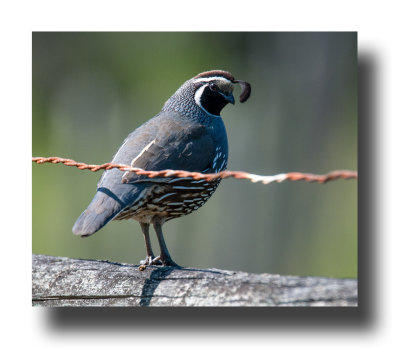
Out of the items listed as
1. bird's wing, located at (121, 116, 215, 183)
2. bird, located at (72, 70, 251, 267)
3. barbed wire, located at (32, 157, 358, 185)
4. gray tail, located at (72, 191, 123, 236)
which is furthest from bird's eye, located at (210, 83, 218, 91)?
gray tail, located at (72, 191, 123, 236)

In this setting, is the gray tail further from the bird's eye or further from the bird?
the bird's eye

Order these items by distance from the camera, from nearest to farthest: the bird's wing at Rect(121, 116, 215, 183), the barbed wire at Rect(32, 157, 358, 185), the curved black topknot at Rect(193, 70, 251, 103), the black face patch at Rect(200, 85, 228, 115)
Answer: the barbed wire at Rect(32, 157, 358, 185), the bird's wing at Rect(121, 116, 215, 183), the curved black topknot at Rect(193, 70, 251, 103), the black face patch at Rect(200, 85, 228, 115)

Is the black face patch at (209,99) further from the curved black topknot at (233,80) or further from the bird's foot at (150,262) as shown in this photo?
the bird's foot at (150,262)

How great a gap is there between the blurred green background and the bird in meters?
0.47

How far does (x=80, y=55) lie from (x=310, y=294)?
279 centimetres

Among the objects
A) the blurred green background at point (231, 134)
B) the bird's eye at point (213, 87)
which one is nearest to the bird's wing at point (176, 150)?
the bird's eye at point (213, 87)

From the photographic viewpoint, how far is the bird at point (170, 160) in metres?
4.55

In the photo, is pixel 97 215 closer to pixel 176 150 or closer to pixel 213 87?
pixel 176 150

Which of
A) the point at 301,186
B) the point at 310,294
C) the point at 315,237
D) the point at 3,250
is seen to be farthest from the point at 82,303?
the point at 301,186

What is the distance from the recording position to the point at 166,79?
21.3 feet

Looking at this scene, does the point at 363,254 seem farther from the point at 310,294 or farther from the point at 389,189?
the point at 310,294

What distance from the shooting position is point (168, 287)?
445cm

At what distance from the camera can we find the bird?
455 cm

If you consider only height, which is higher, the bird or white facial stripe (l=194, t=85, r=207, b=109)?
white facial stripe (l=194, t=85, r=207, b=109)
